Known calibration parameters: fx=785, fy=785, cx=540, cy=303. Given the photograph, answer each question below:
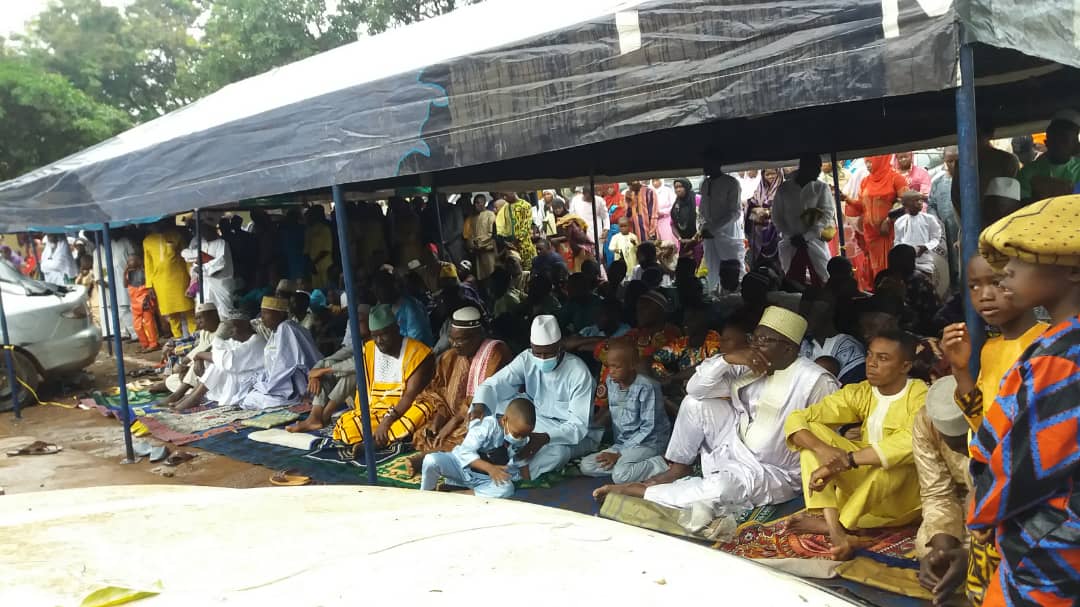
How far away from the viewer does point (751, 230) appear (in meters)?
10.5

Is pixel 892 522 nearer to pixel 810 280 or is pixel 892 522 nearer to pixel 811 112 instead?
pixel 811 112

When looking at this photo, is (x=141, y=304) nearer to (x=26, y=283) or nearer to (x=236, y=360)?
(x=26, y=283)

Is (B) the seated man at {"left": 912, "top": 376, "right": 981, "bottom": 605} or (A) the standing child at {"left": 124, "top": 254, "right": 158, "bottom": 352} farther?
(A) the standing child at {"left": 124, "top": 254, "right": 158, "bottom": 352}

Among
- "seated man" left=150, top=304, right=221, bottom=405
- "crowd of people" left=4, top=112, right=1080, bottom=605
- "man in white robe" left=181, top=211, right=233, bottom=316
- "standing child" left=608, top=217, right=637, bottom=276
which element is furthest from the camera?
"standing child" left=608, top=217, right=637, bottom=276

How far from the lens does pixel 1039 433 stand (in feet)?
5.65

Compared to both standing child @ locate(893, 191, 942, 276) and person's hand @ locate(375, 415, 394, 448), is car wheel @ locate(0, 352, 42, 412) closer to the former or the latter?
person's hand @ locate(375, 415, 394, 448)

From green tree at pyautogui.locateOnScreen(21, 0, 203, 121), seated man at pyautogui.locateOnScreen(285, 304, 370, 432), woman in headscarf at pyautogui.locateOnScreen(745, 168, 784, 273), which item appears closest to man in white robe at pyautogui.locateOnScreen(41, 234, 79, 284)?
green tree at pyautogui.locateOnScreen(21, 0, 203, 121)

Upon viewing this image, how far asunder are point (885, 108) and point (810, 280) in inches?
96.2

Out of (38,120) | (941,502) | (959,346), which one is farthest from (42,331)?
(38,120)

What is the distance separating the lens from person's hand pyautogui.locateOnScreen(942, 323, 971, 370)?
2.40 meters

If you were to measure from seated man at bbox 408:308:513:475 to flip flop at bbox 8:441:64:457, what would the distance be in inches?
141

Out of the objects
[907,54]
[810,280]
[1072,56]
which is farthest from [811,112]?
[907,54]

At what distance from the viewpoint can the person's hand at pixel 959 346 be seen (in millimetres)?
2404

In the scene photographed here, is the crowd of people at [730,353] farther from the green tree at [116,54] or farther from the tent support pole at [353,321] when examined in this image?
the green tree at [116,54]
